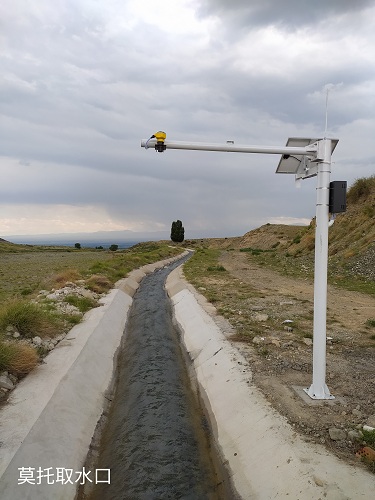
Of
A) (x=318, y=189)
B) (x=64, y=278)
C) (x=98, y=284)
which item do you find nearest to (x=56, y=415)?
(x=318, y=189)

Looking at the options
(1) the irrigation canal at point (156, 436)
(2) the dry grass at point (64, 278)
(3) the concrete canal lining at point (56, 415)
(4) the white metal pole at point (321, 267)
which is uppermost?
(4) the white metal pole at point (321, 267)

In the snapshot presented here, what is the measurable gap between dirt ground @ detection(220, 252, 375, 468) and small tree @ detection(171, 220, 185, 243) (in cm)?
10057

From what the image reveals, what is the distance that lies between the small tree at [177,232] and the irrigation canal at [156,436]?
106 metres

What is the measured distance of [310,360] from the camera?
35.2 ft

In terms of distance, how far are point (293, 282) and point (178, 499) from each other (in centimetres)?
2107

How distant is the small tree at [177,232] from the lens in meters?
120

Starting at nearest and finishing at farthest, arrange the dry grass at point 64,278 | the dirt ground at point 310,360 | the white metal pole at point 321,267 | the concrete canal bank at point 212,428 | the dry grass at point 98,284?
the concrete canal bank at point 212,428
the dirt ground at point 310,360
the white metal pole at point 321,267
the dry grass at point 98,284
the dry grass at point 64,278

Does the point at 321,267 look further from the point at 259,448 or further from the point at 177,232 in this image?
the point at 177,232

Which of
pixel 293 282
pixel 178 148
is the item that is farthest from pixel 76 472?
pixel 293 282

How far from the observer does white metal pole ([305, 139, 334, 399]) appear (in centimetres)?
770

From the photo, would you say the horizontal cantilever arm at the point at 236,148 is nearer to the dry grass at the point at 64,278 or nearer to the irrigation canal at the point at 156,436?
the irrigation canal at the point at 156,436

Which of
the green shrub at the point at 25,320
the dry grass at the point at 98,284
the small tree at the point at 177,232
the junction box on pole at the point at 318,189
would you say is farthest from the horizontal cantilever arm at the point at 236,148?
the small tree at the point at 177,232

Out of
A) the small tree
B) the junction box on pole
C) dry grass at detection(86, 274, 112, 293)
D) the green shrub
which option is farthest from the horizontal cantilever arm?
the small tree

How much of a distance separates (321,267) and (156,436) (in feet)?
17.5
